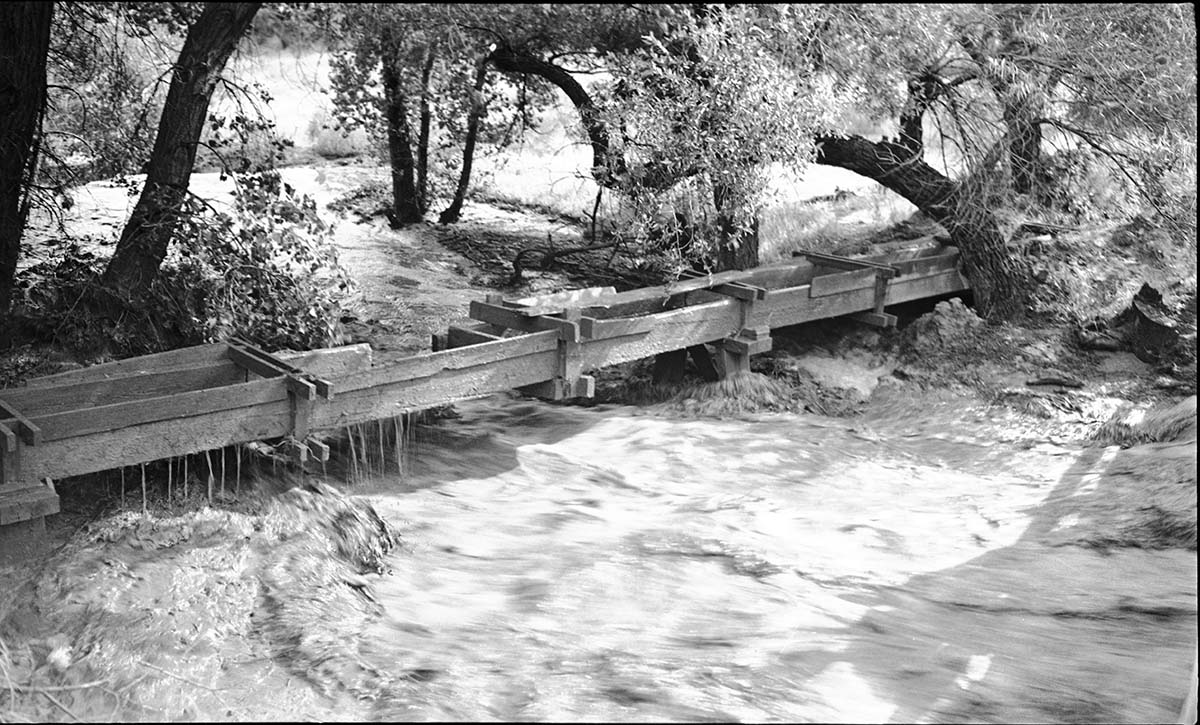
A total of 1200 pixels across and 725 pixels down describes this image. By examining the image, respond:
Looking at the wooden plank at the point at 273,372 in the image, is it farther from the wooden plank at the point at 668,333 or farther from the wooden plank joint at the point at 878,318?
the wooden plank joint at the point at 878,318

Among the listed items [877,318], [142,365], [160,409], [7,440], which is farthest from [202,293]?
[877,318]

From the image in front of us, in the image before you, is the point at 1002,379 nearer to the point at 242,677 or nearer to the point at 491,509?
the point at 491,509

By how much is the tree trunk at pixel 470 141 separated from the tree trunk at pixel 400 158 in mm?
297

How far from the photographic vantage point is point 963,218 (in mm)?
10109

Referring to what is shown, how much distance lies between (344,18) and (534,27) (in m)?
1.44

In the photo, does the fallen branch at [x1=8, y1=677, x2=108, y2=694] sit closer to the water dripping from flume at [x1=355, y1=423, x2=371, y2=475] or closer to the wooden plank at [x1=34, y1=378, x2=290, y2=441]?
A: the wooden plank at [x1=34, y1=378, x2=290, y2=441]

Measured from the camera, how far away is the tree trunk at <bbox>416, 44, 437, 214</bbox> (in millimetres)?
11042

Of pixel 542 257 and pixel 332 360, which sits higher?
pixel 542 257

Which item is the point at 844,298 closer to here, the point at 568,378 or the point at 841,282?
the point at 841,282

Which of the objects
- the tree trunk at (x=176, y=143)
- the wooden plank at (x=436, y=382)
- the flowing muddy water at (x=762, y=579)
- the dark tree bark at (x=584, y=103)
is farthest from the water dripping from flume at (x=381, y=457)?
the dark tree bark at (x=584, y=103)

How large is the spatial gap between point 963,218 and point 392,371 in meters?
5.10

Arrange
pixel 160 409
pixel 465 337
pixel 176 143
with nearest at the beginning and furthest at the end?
pixel 160 409 → pixel 176 143 → pixel 465 337

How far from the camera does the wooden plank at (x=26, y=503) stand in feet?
18.0

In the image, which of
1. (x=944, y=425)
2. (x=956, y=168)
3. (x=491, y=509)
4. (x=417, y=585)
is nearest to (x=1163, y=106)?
(x=956, y=168)
